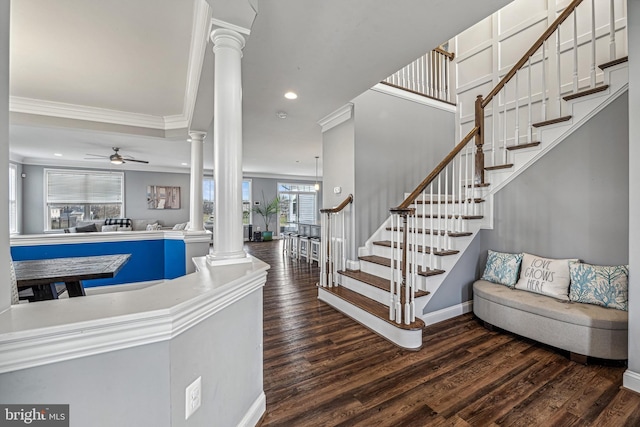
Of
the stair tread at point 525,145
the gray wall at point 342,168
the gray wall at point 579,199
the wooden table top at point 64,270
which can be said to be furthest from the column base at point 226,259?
the stair tread at point 525,145

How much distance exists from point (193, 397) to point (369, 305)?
2.04 metres

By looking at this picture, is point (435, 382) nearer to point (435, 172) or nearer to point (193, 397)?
point (193, 397)

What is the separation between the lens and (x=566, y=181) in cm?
252

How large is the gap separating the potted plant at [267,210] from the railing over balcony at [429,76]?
702 cm

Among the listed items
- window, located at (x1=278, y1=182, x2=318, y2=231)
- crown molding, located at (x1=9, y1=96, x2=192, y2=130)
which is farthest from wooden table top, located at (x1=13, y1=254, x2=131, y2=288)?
window, located at (x1=278, y1=182, x2=318, y2=231)

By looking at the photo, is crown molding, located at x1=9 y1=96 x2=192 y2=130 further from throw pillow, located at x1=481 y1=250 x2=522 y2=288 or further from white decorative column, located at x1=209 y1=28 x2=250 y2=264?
throw pillow, located at x1=481 y1=250 x2=522 y2=288

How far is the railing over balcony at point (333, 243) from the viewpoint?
354cm

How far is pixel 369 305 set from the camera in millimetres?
2811

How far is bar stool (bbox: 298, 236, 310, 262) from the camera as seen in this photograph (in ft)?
19.3

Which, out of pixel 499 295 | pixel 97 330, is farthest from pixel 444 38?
pixel 97 330

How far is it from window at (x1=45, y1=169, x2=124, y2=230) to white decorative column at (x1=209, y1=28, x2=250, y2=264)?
8.44 metres

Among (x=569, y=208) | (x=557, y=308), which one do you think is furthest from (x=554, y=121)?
(x=557, y=308)

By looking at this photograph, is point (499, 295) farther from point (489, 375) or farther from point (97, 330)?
point (97, 330)

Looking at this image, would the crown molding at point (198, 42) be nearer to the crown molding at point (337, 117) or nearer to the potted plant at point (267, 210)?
the crown molding at point (337, 117)
